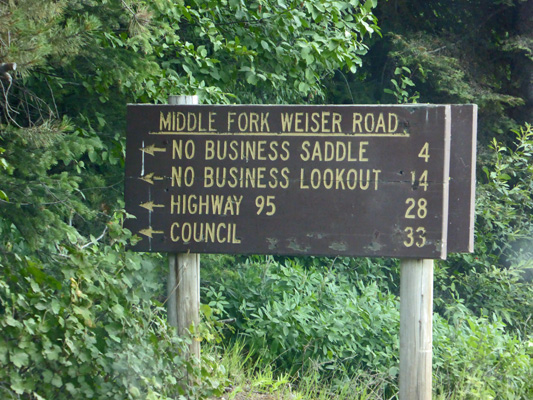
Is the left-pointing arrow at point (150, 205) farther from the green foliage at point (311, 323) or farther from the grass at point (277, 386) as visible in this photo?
the green foliage at point (311, 323)

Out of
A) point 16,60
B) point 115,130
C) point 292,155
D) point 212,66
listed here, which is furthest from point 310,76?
point 16,60

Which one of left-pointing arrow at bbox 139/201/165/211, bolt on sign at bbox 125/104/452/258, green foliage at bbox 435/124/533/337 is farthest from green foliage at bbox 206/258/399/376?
left-pointing arrow at bbox 139/201/165/211

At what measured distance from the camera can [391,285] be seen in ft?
28.3

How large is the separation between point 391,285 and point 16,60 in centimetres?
606

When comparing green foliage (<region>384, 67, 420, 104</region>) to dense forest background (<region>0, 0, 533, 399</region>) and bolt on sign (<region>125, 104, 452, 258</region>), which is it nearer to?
dense forest background (<region>0, 0, 533, 399</region>)

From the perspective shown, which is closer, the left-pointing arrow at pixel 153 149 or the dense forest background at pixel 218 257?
the dense forest background at pixel 218 257

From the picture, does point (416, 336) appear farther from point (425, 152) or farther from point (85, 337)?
point (85, 337)

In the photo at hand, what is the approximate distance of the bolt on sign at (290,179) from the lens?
3.91 m

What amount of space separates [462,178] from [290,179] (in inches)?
42.8

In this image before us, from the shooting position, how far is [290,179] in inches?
158

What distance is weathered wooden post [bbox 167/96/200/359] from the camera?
4246mm

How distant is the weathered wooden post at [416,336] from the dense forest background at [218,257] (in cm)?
98

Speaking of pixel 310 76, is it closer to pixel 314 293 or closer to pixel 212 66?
pixel 212 66

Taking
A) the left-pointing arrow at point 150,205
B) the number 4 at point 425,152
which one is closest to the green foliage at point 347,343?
the left-pointing arrow at point 150,205
